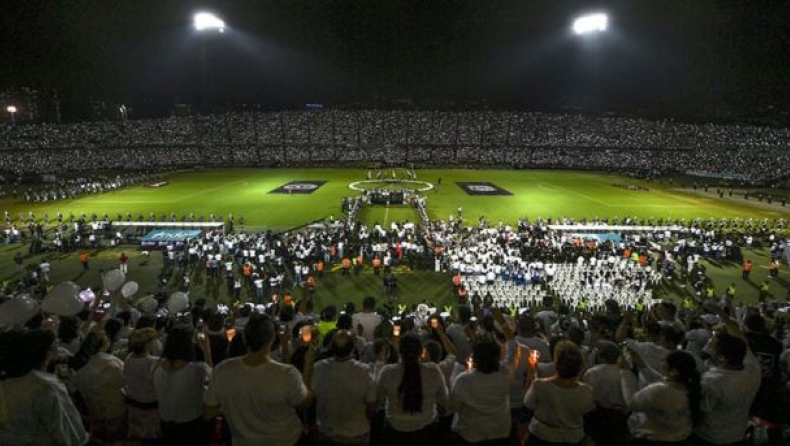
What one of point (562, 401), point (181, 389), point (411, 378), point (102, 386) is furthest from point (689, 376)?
point (102, 386)

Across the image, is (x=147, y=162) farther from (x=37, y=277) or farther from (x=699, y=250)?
(x=699, y=250)

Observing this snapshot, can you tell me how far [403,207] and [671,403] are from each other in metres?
37.8

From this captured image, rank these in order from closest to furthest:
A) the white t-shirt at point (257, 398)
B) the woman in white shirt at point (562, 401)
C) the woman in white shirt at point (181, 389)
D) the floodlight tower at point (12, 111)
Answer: the white t-shirt at point (257, 398) < the woman in white shirt at point (562, 401) < the woman in white shirt at point (181, 389) < the floodlight tower at point (12, 111)

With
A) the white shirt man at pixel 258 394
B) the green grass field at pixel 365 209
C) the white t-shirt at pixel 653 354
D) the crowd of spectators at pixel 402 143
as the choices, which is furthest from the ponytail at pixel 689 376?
the crowd of spectators at pixel 402 143

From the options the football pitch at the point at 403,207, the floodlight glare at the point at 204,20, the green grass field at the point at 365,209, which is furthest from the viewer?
the floodlight glare at the point at 204,20

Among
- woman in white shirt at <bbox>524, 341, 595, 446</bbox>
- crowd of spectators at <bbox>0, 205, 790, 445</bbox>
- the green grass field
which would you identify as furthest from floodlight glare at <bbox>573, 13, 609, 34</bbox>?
woman in white shirt at <bbox>524, 341, 595, 446</bbox>

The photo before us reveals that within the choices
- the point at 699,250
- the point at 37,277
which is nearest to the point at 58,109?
the point at 37,277

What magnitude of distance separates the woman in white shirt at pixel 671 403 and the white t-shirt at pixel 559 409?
1.92 feet

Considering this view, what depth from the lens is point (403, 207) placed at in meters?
42.3

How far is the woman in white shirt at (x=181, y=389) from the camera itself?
199 inches

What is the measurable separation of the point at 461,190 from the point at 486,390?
5009cm

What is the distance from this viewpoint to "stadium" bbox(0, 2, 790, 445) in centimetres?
486

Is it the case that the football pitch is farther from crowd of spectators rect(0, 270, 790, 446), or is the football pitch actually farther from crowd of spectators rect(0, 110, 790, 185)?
crowd of spectators rect(0, 270, 790, 446)

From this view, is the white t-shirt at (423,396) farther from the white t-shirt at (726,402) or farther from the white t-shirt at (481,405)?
the white t-shirt at (726,402)
